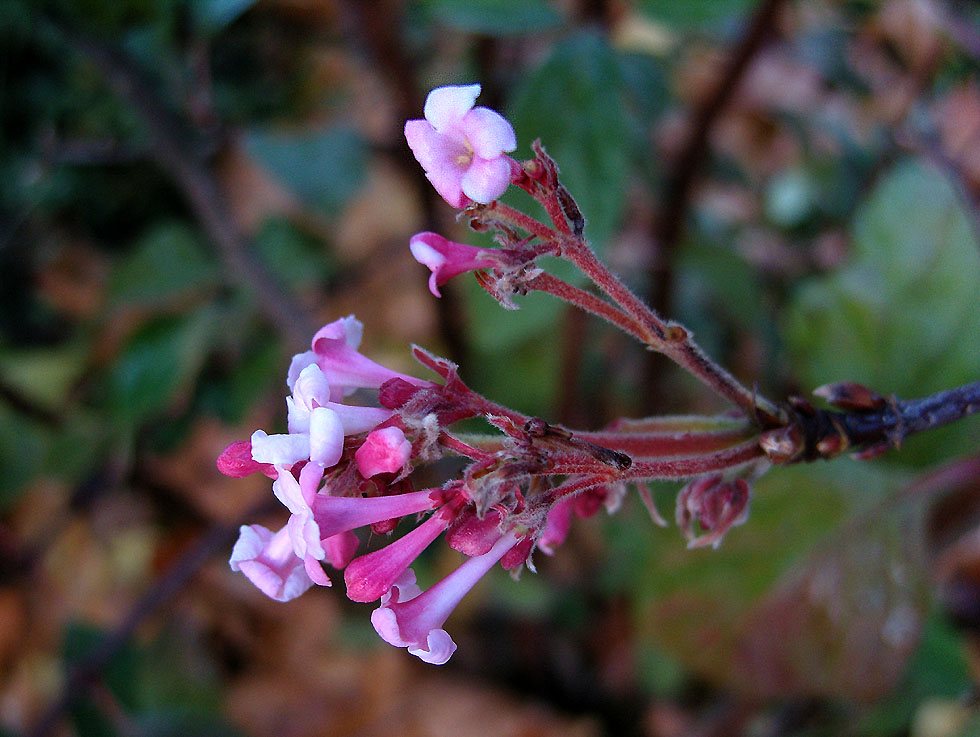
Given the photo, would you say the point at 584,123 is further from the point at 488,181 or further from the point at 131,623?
the point at 131,623

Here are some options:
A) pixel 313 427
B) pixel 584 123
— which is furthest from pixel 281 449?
pixel 584 123

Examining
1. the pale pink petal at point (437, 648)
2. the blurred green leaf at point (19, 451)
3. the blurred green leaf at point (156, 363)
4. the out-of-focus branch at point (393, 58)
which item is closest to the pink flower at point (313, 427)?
the pale pink petal at point (437, 648)

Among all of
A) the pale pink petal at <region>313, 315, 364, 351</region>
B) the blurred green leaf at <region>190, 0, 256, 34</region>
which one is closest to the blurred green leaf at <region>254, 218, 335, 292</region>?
the blurred green leaf at <region>190, 0, 256, 34</region>

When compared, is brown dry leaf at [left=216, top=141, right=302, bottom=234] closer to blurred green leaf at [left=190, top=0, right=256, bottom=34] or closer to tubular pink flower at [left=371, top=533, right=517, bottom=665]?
blurred green leaf at [left=190, top=0, right=256, bottom=34]

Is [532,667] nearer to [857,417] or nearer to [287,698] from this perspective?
[287,698]

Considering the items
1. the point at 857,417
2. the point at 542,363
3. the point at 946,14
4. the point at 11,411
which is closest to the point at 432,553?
the point at 542,363

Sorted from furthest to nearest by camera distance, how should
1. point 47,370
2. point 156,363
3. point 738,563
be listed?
point 47,370 → point 156,363 → point 738,563

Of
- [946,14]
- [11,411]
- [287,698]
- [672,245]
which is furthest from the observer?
[287,698]
